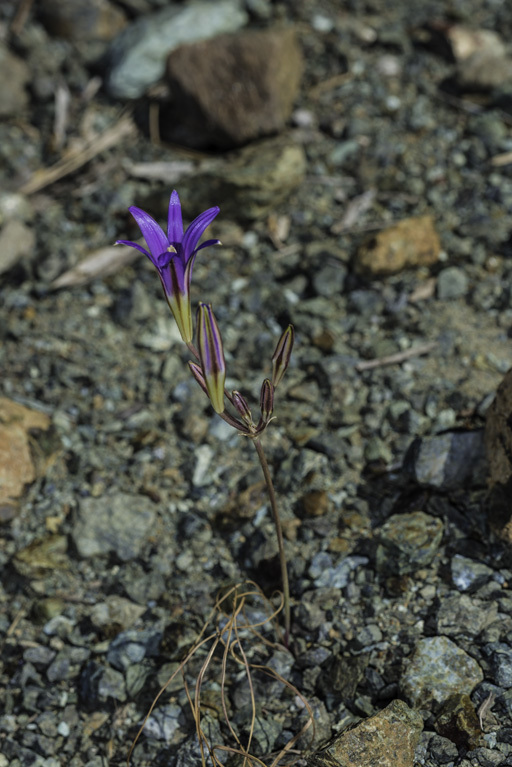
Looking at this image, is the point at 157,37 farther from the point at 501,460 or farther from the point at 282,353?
the point at 501,460

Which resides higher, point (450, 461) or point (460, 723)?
point (450, 461)

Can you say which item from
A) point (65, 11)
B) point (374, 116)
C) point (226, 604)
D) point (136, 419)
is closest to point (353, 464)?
point (226, 604)

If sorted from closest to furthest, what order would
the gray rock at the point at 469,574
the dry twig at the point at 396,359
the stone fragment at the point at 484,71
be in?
1. the gray rock at the point at 469,574
2. the dry twig at the point at 396,359
3. the stone fragment at the point at 484,71

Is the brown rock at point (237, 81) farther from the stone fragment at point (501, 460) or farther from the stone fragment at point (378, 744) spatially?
the stone fragment at point (378, 744)

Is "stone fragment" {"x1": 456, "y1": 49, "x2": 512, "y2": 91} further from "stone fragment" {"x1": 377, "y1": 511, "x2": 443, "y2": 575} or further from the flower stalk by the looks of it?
the flower stalk

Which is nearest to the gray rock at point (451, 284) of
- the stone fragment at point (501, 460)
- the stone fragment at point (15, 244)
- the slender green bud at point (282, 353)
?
the stone fragment at point (501, 460)

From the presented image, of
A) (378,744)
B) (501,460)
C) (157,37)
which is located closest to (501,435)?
(501,460)

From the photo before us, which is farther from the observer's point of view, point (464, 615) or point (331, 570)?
point (331, 570)
